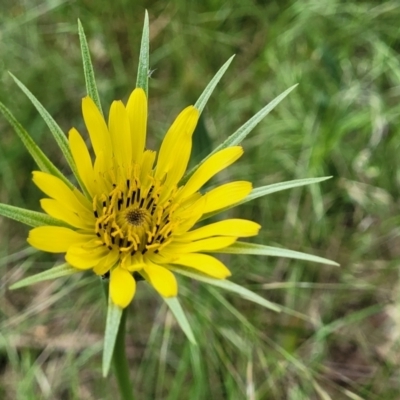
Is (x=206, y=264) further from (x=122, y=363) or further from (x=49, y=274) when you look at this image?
(x=122, y=363)

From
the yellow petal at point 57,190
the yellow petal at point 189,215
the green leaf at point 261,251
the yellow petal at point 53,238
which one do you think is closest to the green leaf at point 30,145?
the yellow petal at point 57,190

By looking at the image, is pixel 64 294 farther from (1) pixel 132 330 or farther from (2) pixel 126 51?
(2) pixel 126 51

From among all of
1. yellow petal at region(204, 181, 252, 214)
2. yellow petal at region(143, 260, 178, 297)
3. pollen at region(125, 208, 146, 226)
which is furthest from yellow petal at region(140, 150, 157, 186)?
yellow petal at region(143, 260, 178, 297)

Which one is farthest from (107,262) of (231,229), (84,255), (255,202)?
(255,202)

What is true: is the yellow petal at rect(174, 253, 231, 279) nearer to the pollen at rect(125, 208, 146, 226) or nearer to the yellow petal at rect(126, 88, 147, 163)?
the pollen at rect(125, 208, 146, 226)

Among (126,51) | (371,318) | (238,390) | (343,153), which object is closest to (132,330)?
(238,390)
